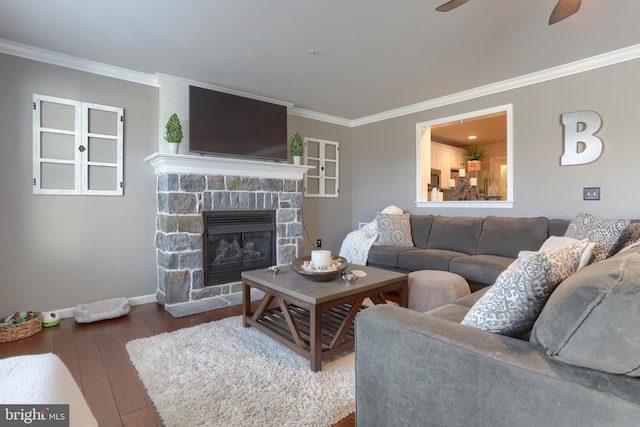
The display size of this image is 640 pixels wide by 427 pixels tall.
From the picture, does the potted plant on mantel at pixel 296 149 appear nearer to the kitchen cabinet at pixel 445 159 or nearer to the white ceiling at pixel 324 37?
the white ceiling at pixel 324 37

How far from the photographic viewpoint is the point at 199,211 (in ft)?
11.0

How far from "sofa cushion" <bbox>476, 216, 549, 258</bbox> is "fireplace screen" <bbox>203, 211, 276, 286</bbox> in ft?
7.97

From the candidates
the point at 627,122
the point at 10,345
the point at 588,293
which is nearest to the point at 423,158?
the point at 627,122

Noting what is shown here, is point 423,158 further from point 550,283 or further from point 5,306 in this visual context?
point 5,306

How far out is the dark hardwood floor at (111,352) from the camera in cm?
160

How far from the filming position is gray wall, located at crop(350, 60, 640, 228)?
114 inches

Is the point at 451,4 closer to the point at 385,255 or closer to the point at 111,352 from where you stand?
the point at 385,255

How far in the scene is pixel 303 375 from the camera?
1.90 m

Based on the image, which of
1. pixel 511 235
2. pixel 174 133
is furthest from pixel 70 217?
pixel 511 235

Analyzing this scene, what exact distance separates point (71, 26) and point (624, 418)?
361 cm

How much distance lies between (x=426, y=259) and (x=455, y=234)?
2.04 ft

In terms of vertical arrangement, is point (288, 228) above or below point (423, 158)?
below

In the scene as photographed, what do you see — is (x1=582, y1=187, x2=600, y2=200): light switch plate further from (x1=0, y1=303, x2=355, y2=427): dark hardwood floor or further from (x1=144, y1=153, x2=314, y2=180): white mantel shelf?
(x1=0, y1=303, x2=355, y2=427): dark hardwood floor

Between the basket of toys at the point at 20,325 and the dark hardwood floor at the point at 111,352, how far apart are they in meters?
0.05
